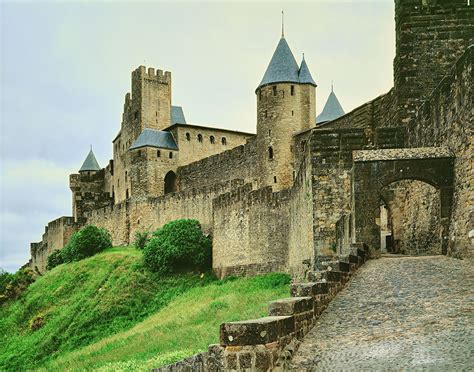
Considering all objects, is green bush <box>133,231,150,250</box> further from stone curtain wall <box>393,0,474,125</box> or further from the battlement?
stone curtain wall <box>393,0,474,125</box>

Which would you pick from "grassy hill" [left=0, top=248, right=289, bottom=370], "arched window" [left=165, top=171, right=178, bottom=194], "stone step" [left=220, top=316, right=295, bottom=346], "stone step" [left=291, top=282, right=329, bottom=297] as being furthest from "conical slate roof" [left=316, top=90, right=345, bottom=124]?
"stone step" [left=220, top=316, right=295, bottom=346]

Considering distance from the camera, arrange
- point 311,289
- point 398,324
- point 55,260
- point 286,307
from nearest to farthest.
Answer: point 286,307
point 398,324
point 311,289
point 55,260

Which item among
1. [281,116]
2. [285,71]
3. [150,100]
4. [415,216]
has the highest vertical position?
[150,100]

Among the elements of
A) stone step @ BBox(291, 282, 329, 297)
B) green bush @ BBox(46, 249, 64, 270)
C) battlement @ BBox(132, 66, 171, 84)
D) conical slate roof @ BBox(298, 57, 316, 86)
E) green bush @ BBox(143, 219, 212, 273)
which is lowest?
green bush @ BBox(46, 249, 64, 270)

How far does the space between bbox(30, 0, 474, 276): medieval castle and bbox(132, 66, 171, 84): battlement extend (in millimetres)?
158

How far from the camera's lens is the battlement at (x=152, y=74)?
201ft

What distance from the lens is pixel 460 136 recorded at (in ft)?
50.8

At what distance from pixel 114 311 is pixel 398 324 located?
27.0m

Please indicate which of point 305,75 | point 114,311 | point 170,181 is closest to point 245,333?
point 114,311

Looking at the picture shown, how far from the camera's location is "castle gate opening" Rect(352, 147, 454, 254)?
1589 cm

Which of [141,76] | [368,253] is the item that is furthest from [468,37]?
[141,76]

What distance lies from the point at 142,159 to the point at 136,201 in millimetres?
3317

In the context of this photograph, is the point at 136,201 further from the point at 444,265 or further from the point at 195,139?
the point at 444,265

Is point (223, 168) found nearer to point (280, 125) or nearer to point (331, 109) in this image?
point (280, 125)
